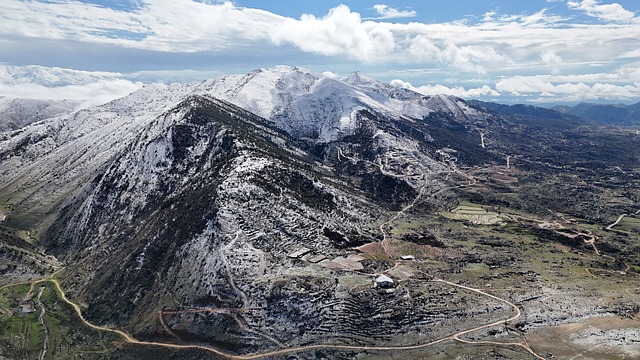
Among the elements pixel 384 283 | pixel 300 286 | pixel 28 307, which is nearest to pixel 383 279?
pixel 384 283

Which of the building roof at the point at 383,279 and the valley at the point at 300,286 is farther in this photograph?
the building roof at the point at 383,279

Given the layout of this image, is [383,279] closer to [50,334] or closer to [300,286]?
[300,286]

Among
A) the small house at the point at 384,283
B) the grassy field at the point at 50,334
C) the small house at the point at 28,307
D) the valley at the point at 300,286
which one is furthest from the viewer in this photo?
the small house at the point at 28,307

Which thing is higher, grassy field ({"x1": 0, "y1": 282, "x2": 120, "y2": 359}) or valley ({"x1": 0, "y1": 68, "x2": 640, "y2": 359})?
valley ({"x1": 0, "y1": 68, "x2": 640, "y2": 359})

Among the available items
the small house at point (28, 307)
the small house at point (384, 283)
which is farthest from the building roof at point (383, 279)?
the small house at point (28, 307)

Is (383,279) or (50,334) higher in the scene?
(383,279)

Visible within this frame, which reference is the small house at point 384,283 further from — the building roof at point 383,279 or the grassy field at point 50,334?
the grassy field at point 50,334

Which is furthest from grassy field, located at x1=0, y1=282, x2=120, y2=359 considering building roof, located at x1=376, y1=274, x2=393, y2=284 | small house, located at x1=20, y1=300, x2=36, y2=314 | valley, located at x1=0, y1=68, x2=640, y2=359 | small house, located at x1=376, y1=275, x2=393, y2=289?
building roof, located at x1=376, y1=274, x2=393, y2=284

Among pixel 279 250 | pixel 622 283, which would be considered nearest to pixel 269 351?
pixel 279 250

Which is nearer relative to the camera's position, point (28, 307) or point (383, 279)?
point (383, 279)

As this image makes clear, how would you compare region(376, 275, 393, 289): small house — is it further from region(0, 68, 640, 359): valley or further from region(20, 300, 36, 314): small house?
region(20, 300, 36, 314): small house

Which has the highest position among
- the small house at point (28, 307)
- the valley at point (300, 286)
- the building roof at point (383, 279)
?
the building roof at point (383, 279)
